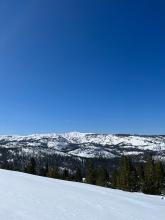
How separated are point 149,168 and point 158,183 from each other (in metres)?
4.35

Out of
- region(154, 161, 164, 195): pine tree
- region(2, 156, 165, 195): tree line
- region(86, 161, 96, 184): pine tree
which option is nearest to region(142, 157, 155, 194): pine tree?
region(2, 156, 165, 195): tree line

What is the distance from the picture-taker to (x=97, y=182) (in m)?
74.6

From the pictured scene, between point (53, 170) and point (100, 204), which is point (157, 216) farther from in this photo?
point (53, 170)

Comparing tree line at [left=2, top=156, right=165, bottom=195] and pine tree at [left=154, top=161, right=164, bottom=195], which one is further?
pine tree at [left=154, top=161, right=164, bottom=195]

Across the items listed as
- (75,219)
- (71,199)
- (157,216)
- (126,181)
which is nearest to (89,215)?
(75,219)

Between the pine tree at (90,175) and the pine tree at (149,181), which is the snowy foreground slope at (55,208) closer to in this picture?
the pine tree at (149,181)

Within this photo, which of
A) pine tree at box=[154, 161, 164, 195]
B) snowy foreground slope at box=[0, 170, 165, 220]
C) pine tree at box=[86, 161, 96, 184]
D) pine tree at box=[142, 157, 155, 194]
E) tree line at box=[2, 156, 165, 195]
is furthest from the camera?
pine tree at box=[86, 161, 96, 184]

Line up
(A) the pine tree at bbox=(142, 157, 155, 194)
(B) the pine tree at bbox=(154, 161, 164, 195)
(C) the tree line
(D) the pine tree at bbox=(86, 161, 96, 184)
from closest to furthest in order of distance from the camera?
(A) the pine tree at bbox=(142, 157, 155, 194)
(C) the tree line
(B) the pine tree at bbox=(154, 161, 164, 195)
(D) the pine tree at bbox=(86, 161, 96, 184)

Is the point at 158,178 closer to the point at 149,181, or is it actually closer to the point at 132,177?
the point at 149,181

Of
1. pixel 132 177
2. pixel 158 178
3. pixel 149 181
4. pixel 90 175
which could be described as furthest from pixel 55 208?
pixel 90 175

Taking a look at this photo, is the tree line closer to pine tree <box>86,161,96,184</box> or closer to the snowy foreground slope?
pine tree <box>86,161,96,184</box>

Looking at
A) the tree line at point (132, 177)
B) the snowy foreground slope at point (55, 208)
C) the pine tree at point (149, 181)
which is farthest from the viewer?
the tree line at point (132, 177)

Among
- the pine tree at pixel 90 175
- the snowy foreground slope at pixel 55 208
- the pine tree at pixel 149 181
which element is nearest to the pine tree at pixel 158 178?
the pine tree at pixel 149 181

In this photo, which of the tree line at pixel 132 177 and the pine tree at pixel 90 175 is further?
the pine tree at pixel 90 175
